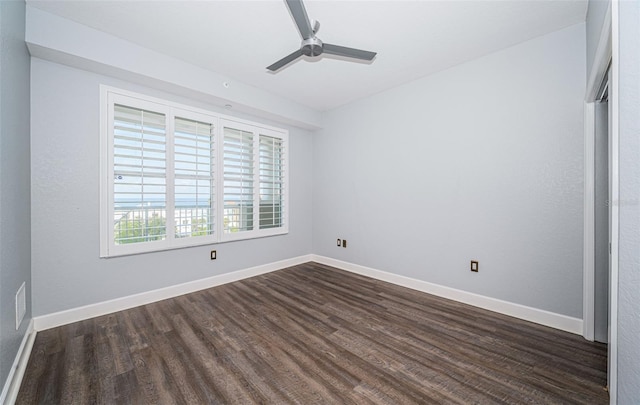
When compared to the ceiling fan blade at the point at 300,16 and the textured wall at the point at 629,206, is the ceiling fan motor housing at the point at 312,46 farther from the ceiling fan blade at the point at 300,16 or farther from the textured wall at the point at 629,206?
the textured wall at the point at 629,206

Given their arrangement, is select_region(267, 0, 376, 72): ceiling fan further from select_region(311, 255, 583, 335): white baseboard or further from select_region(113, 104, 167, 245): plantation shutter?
select_region(311, 255, 583, 335): white baseboard

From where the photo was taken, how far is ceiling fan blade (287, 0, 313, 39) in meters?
1.61

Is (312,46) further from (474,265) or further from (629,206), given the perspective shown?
(474,265)

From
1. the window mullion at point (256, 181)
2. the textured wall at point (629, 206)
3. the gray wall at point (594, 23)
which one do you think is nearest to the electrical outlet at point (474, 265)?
the textured wall at point (629, 206)

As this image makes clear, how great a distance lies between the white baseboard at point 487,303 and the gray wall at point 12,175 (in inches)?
134

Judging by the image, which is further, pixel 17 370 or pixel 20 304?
pixel 20 304

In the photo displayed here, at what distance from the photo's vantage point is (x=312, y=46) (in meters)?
1.94

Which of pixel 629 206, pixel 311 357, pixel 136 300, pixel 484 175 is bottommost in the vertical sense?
pixel 311 357

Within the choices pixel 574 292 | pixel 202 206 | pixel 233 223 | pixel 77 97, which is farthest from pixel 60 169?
pixel 574 292

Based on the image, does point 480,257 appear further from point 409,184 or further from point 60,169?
point 60,169

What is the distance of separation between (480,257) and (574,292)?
0.73 m

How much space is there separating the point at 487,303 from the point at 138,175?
12.9ft

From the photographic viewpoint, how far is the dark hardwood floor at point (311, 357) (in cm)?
→ 151

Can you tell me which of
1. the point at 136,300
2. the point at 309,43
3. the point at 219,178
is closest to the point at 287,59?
the point at 309,43
